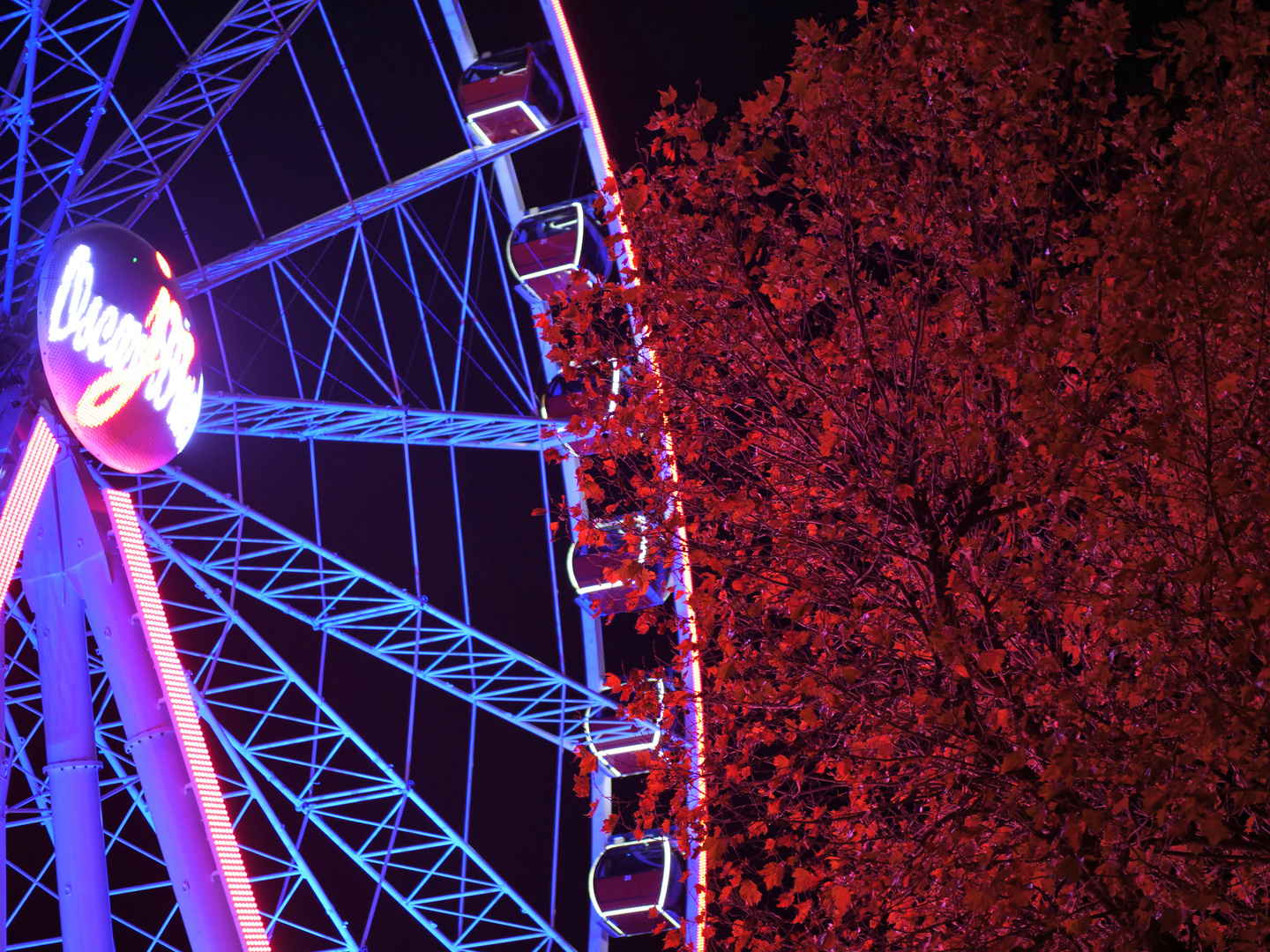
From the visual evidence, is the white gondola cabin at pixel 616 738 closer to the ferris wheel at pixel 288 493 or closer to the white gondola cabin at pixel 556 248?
the ferris wheel at pixel 288 493

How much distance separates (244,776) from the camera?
15.2 m

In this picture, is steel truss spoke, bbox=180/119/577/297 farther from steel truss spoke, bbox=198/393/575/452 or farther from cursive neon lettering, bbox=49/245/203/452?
cursive neon lettering, bbox=49/245/203/452

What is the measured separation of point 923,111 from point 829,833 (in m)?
4.86

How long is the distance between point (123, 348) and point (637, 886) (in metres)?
9.37

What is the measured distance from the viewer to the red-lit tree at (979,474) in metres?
6.39

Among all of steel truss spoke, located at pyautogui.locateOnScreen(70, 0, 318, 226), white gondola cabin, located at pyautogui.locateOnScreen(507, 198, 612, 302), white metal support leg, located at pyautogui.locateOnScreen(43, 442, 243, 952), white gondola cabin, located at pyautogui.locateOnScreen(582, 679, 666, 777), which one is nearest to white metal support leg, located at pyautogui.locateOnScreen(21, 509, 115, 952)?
white metal support leg, located at pyautogui.locateOnScreen(43, 442, 243, 952)

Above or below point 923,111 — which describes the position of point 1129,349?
below

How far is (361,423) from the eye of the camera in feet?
51.2

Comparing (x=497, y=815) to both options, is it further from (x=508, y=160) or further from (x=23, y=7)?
(x=23, y=7)

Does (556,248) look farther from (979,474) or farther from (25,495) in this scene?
→ (979,474)

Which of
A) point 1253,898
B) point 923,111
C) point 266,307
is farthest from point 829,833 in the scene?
point 266,307

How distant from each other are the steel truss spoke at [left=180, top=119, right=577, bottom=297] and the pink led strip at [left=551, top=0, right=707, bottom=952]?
1573mm

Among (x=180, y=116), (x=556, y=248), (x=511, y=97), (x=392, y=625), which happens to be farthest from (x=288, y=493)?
(x=180, y=116)

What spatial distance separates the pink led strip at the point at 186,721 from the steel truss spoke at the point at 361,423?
9.25 feet
